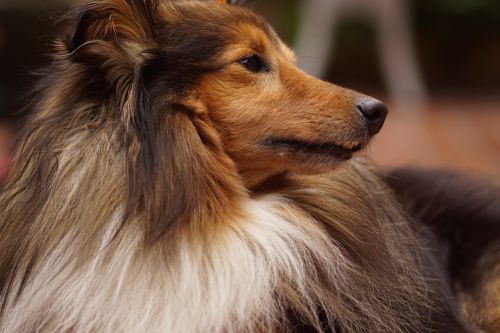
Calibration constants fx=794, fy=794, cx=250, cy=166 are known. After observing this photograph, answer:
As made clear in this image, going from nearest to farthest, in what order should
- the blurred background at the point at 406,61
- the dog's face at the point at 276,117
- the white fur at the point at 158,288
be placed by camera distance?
1. the white fur at the point at 158,288
2. the dog's face at the point at 276,117
3. the blurred background at the point at 406,61

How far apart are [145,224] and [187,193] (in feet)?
0.39

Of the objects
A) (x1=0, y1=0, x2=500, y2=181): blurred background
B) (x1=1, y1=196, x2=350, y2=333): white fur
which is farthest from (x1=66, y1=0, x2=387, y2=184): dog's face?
(x1=0, y1=0, x2=500, y2=181): blurred background

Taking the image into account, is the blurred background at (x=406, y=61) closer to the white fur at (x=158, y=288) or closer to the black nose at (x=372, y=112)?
the black nose at (x=372, y=112)

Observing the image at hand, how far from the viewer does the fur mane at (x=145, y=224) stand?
1.83 meters

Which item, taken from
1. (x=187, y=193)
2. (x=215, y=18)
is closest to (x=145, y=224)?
(x=187, y=193)

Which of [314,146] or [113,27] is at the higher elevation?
[113,27]

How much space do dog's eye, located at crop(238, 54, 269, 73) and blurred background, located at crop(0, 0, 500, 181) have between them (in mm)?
2556

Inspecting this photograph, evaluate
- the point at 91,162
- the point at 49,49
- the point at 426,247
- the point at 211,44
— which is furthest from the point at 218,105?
the point at 426,247

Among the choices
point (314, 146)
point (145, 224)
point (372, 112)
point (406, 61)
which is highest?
point (372, 112)

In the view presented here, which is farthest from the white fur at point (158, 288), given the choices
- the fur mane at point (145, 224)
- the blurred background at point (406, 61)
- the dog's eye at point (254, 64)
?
the blurred background at point (406, 61)

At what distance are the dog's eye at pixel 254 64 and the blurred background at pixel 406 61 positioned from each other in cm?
256

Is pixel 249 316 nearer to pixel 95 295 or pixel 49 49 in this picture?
pixel 95 295

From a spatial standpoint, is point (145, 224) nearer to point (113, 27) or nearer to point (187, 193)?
point (187, 193)

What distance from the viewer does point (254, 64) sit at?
79.0 inches
